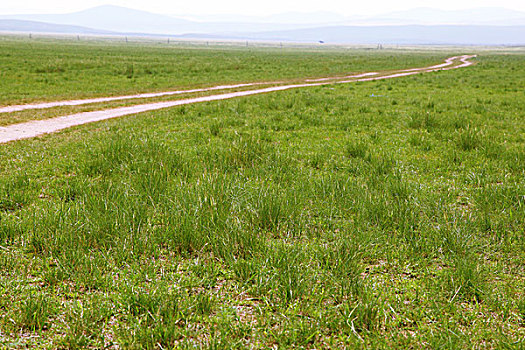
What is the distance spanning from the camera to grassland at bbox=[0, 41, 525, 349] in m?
3.39

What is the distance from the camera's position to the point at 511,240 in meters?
4.99

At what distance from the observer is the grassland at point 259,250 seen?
11.1 feet

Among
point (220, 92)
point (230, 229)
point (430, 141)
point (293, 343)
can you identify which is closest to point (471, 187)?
point (430, 141)

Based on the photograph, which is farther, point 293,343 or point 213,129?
point 213,129

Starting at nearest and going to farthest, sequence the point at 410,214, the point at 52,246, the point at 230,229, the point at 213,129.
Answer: the point at 52,246, the point at 230,229, the point at 410,214, the point at 213,129

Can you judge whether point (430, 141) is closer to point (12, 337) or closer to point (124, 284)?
point (124, 284)

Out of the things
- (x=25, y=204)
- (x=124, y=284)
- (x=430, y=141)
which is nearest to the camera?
(x=124, y=284)

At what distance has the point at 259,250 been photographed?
463 cm

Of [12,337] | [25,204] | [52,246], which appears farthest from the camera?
[25,204]

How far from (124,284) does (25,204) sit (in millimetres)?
3388

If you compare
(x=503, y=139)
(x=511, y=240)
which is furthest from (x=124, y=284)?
(x=503, y=139)

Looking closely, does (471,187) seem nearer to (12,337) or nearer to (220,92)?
(12,337)

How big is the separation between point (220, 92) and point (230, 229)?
2321 centimetres

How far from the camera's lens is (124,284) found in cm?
397
